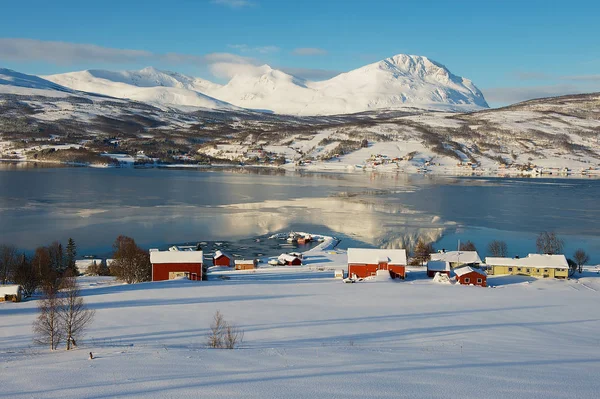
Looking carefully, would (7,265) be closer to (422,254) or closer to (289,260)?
(289,260)

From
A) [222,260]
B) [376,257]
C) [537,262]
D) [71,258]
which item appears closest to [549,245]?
[537,262]

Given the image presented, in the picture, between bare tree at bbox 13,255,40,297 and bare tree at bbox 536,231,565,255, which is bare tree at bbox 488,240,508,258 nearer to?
bare tree at bbox 536,231,565,255

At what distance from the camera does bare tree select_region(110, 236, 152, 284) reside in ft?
62.6

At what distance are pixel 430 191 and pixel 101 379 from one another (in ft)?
167

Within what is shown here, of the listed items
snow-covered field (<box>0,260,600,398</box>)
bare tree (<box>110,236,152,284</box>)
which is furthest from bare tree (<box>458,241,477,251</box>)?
bare tree (<box>110,236,152,284</box>)

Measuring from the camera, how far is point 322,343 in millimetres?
9133

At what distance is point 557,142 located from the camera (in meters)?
106

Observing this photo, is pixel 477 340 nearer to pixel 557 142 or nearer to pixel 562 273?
pixel 562 273

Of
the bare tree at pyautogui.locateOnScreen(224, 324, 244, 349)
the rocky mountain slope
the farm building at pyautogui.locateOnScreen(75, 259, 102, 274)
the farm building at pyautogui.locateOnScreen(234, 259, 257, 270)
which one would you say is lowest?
the farm building at pyautogui.locateOnScreen(75, 259, 102, 274)

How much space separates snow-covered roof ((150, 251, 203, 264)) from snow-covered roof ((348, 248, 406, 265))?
17.4 ft

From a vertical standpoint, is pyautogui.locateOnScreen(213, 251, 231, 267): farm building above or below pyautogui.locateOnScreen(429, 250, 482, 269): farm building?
below

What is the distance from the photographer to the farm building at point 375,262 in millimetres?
19281

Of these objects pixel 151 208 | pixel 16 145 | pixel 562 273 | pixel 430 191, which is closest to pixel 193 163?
pixel 16 145

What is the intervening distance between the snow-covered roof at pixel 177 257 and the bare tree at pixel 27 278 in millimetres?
3660
